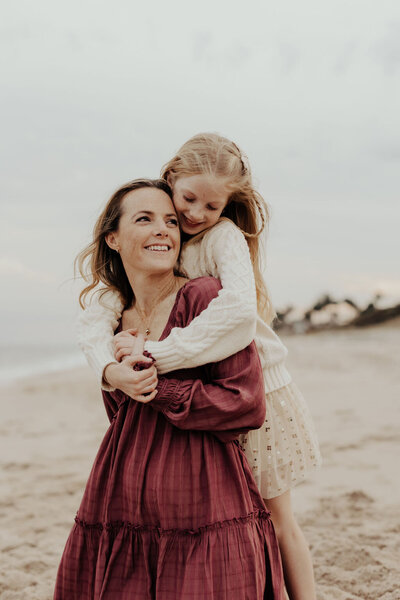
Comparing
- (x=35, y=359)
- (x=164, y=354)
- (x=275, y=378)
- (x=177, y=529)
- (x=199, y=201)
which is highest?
(x=199, y=201)

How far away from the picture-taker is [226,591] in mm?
2193

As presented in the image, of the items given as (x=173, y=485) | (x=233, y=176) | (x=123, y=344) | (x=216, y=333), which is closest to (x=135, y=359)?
(x=123, y=344)

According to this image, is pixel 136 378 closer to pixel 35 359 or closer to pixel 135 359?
pixel 135 359

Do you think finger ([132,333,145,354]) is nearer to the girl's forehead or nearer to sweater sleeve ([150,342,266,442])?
sweater sleeve ([150,342,266,442])

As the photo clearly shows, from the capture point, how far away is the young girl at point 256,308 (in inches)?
97.7

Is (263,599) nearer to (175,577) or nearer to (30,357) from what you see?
(175,577)

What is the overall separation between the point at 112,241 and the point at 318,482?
3575mm

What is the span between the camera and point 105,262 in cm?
277

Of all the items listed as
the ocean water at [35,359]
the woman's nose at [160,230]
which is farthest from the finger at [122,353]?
the ocean water at [35,359]

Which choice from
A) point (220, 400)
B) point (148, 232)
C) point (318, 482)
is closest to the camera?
point (220, 400)

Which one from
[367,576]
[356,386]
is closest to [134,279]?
[367,576]

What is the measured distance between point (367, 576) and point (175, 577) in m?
1.84

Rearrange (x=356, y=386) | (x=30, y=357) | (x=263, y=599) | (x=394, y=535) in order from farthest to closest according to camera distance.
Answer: (x=30, y=357) → (x=356, y=386) → (x=394, y=535) → (x=263, y=599)

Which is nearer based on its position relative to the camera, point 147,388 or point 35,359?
point 147,388
